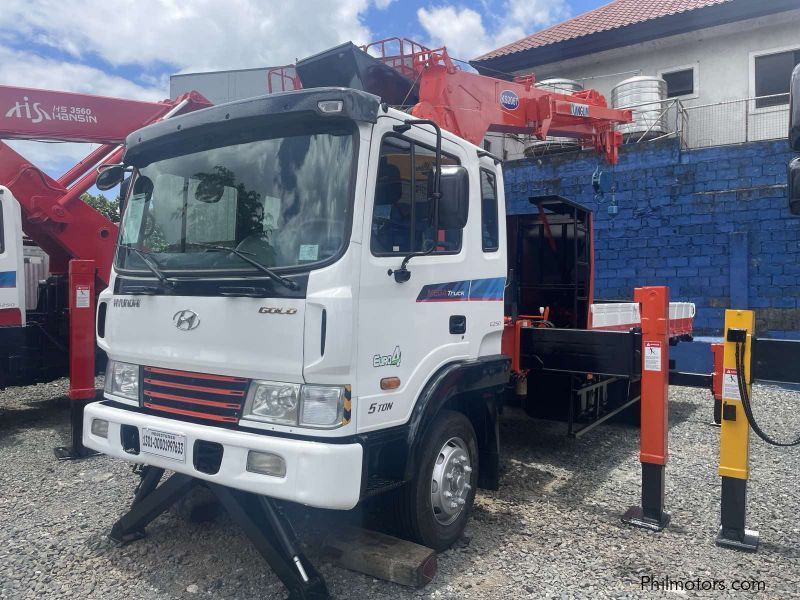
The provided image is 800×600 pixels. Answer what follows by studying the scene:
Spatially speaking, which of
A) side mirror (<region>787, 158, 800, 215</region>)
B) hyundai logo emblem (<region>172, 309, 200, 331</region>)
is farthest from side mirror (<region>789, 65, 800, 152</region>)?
hyundai logo emblem (<region>172, 309, 200, 331</region>)

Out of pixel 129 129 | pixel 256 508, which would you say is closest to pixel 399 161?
pixel 256 508

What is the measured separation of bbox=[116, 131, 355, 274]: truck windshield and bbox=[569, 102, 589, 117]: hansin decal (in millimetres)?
4353

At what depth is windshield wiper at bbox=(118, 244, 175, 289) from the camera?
3.41m


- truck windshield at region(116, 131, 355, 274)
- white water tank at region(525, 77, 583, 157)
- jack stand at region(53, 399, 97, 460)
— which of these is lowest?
jack stand at region(53, 399, 97, 460)

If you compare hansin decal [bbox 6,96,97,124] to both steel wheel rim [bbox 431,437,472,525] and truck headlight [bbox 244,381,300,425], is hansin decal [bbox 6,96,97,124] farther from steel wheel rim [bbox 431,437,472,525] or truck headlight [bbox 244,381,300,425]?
steel wheel rim [bbox 431,437,472,525]

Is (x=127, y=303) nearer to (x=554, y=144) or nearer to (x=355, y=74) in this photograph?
(x=355, y=74)

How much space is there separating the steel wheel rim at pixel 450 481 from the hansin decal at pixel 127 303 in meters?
1.92

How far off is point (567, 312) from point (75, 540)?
15.8 feet

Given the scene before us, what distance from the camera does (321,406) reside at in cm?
296

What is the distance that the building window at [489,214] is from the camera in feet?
13.8

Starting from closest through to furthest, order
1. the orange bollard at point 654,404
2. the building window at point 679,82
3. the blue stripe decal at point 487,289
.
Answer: the blue stripe decal at point 487,289 < the orange bollard at point 654,404 < the building window at point 679,82

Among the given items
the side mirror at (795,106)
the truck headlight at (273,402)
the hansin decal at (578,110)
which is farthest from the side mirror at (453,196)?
the hansin decal at (578,110)

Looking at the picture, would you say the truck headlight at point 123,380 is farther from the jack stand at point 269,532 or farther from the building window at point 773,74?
the building window at point 773,74

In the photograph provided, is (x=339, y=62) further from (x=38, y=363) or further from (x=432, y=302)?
(x=38, y=363)
